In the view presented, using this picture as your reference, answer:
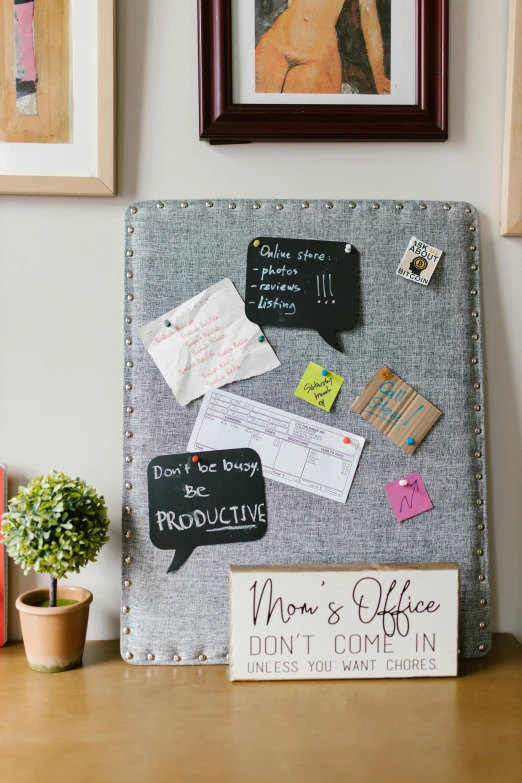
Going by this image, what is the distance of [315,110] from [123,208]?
0.33 metres

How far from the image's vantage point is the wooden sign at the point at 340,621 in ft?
2.98

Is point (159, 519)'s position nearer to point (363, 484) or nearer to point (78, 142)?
point (363, 484)

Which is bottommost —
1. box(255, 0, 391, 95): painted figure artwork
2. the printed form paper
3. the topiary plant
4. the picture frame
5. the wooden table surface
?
the wooden table surface

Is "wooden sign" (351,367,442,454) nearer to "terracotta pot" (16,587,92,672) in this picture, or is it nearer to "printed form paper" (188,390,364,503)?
"printed form paper" (188,390,364,503)

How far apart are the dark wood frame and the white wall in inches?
1.1

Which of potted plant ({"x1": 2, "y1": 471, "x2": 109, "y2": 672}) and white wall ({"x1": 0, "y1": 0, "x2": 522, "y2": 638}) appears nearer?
potted plant ({"x1": 2, "y1": 471, "x2": 109, "y2": 672})

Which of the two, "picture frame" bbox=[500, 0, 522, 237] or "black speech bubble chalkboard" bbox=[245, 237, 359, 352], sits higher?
"picture frame" bbox=[500, 0, 522, 237]

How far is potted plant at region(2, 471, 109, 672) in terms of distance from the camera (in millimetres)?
913

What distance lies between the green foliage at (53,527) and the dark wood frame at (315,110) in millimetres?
565

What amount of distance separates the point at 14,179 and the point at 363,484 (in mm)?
697

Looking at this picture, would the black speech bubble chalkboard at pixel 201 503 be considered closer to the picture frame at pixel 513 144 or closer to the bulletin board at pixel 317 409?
the bulletin board at pixel 317 409

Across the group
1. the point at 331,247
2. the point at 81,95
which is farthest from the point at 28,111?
the point at 331,247

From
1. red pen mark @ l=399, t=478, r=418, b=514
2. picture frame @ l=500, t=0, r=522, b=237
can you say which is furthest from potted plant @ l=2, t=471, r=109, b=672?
picture frame @ l=500, t=0, r=522, b=237

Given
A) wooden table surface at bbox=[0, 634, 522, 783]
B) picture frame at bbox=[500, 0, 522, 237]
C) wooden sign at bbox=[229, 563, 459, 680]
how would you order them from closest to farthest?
wooden table surface at bbox=[0, 634, 522, 783]
wooden sign at bbox=[229, 563, 459, 680]
picture frame at bbox=[500, 0, 522, 237]
